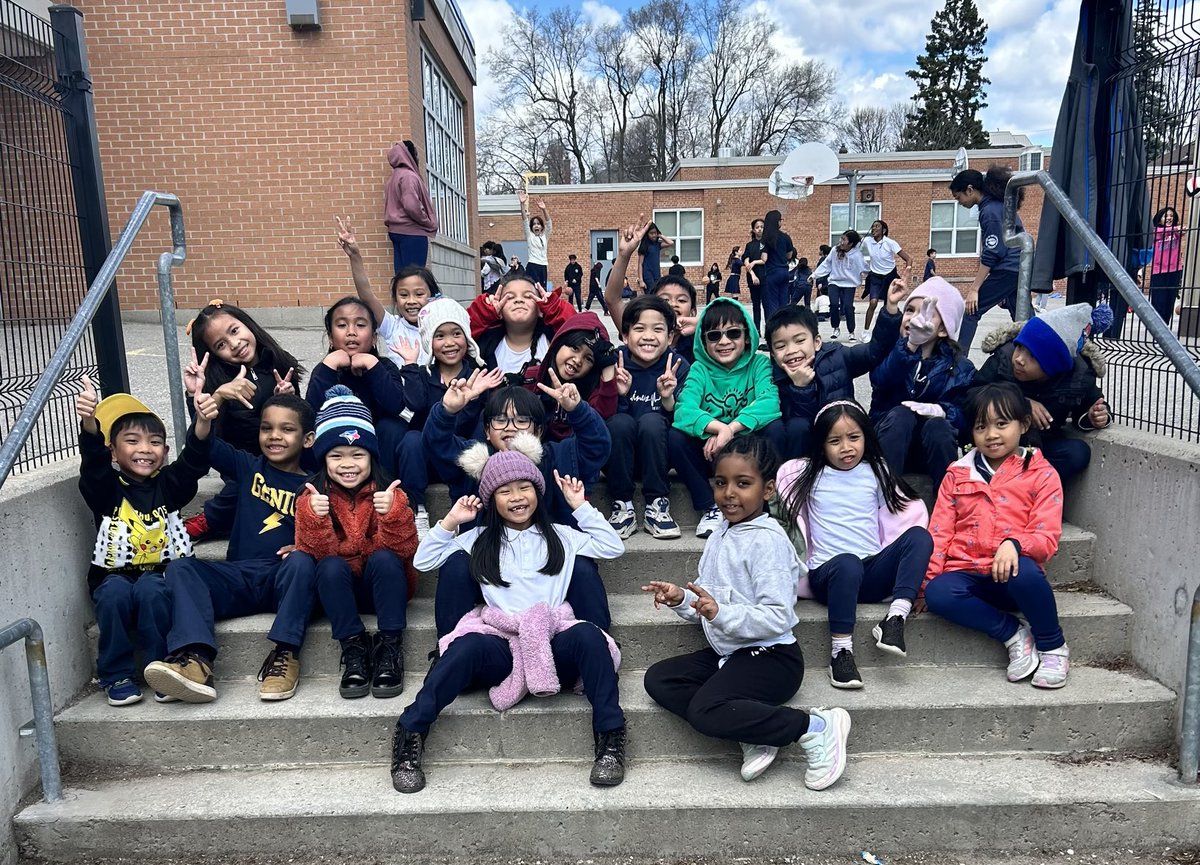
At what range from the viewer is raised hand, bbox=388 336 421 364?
13.4ft

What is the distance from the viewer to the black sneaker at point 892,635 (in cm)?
306

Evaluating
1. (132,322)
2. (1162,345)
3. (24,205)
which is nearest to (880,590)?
(1162,345)

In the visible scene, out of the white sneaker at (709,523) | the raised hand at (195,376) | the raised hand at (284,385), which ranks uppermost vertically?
the raised hand at (195,376)

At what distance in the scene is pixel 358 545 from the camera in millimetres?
3301

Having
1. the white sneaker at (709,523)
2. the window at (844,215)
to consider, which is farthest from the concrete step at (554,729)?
the window at (844,215)

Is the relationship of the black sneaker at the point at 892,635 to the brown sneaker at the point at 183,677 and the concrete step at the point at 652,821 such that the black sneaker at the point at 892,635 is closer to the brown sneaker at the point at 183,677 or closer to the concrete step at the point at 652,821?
the concrete step at the point at 652,821

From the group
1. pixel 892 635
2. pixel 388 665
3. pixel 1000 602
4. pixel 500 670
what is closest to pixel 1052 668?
pixel 1000 602

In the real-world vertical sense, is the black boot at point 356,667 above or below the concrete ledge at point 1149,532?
below

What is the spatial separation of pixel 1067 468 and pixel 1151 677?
3.16 ft

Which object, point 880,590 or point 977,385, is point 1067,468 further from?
point 880,590

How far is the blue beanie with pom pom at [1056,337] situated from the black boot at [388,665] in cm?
304

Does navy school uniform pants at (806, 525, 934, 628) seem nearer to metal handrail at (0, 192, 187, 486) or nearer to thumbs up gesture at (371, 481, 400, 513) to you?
thumbs up gesture at (371, 481, 400, 513)

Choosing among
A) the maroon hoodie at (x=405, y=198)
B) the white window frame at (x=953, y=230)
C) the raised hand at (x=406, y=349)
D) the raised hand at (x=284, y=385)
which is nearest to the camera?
the raised hand at (x=284, y=385)

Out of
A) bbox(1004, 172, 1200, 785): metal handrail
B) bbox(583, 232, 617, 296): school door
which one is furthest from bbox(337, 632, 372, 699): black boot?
bbox(583, 232, 617, 296): school door
